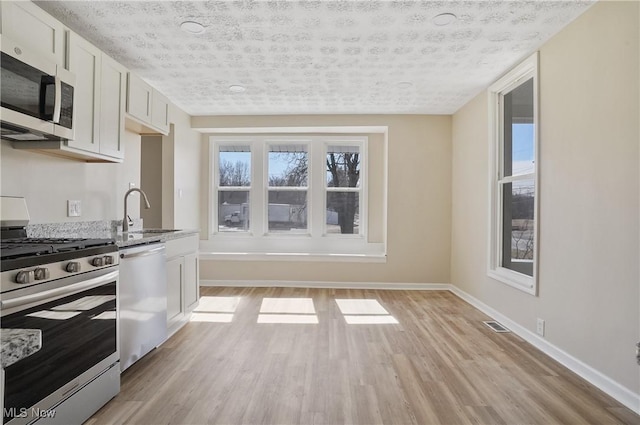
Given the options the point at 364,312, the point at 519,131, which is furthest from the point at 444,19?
the point at 364,312

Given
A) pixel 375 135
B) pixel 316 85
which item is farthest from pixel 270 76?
pixel 375 135

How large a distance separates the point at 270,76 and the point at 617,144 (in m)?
2.87

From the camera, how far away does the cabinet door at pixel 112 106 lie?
261 cm

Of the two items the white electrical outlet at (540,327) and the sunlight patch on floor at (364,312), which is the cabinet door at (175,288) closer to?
the sunlight patch on floor at (364,312)

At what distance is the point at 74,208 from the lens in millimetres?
2727

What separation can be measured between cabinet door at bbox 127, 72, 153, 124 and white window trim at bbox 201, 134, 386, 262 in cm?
220

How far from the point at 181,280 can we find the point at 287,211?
8.16 feet

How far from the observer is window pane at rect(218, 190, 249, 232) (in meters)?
5.52

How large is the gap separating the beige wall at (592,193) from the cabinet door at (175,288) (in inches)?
124

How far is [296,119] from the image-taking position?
16.2 feet

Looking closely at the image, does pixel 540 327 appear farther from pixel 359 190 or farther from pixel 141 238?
pixel 141 238

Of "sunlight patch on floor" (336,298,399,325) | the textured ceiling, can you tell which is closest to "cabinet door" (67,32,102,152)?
the textured ceiling

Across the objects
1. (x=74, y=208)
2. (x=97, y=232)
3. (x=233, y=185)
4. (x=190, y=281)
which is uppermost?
(x=233, y=185)

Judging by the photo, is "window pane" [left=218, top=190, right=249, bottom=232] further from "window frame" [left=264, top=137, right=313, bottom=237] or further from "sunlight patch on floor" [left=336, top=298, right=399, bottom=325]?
"sunlight patch on floor" [left=336, top=298, right=399, bottom=325]
